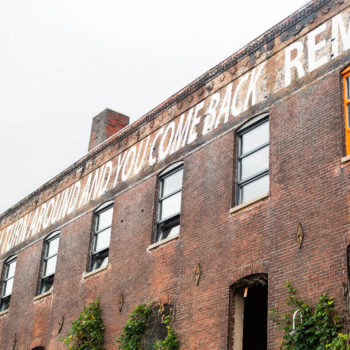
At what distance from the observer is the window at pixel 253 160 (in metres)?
15.7

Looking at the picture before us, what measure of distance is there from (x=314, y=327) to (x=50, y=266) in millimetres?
12395

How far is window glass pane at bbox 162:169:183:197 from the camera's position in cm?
1844

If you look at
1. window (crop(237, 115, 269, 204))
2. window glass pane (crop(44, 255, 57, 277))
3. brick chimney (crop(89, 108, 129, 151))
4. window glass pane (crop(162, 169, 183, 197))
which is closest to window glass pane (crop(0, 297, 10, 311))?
window glass pane (crop(44, 255, 57, 277))

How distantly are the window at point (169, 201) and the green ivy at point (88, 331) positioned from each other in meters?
2.73

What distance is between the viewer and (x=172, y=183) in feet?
61.4

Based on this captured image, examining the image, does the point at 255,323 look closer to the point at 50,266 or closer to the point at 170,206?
the point at 170,206

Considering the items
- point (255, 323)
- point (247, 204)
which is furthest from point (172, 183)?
point (255, 323)

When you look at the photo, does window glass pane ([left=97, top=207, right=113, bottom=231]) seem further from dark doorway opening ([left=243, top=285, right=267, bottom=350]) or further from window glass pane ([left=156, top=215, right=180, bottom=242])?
dark doorway opening ([left=243, top=285, right=267, bottom=350])

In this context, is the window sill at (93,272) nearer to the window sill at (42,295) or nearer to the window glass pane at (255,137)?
the window sill at (42,295)

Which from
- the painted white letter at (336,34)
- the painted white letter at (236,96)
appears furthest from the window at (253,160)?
the painted white letter at (336,34)

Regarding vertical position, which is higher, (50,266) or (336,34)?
(336,34)

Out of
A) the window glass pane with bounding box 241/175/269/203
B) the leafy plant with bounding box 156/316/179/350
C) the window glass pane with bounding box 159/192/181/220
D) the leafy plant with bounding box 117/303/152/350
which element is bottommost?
the leafy plant with bounding box 156/316/179/350

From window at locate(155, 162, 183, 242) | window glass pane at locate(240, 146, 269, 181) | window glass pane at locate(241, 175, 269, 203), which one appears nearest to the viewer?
window glass pane at locate(241, 175, 269, 203)

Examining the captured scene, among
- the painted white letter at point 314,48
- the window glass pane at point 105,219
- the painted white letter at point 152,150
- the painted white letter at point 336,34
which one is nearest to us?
the painted white letter at point 336,34
